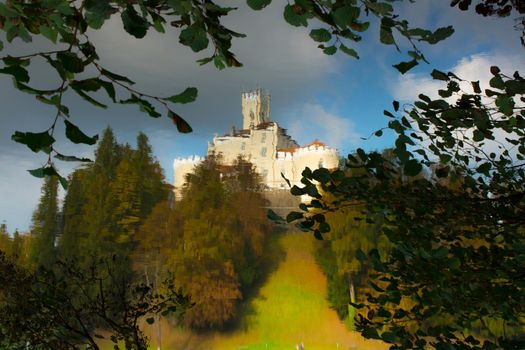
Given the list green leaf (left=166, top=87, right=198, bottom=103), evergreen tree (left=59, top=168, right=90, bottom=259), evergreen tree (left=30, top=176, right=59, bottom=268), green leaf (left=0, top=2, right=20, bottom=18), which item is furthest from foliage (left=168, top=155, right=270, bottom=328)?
green leaf (left=0, top=2, right=20, bottom=18)

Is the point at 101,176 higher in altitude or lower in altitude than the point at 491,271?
higher

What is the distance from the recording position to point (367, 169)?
286cm

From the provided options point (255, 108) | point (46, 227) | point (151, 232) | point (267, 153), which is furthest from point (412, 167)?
point (255, 108)

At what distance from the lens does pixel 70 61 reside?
1.18 metres

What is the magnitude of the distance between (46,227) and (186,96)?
32.8m

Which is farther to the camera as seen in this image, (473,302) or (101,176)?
(101,176)

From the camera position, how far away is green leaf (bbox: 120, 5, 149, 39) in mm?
1297

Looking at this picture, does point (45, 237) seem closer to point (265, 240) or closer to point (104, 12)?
point (265, 240)

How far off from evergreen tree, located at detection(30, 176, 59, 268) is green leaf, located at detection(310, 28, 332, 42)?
3017cm

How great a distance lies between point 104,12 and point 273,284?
30.7m

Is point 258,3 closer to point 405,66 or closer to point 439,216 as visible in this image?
point 405,66

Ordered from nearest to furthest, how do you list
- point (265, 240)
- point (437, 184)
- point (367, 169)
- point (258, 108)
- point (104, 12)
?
1. point (104, 12)
2. point (367, 169)
3. point (437, 184)
4. point (265, 240)
5. point (258, 108)

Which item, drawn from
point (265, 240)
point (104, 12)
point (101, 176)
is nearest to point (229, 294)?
point (265, 240)

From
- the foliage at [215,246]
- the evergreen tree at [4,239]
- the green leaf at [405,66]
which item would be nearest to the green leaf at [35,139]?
the green leaf at [405,66]
